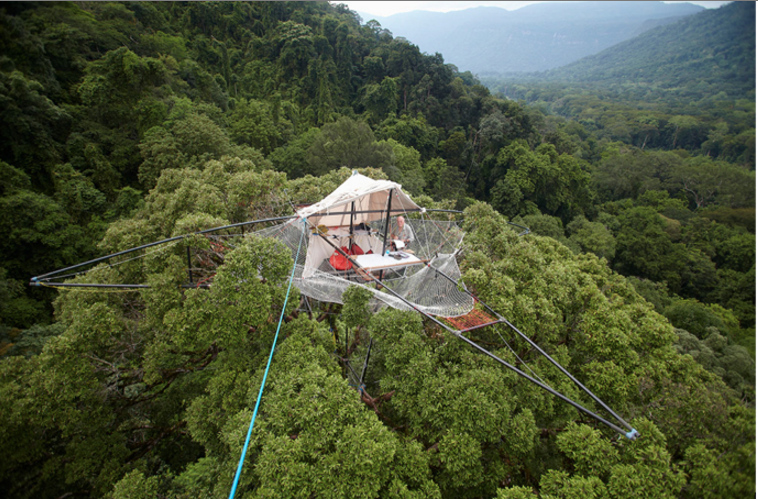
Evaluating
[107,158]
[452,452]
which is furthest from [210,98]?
[452,452]

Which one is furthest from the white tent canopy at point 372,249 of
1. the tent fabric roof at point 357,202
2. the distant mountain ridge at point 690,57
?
the distant mountain ridge at point 690,57

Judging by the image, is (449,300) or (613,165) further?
(613,165)

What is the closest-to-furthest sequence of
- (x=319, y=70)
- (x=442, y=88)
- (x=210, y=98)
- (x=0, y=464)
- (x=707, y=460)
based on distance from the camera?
1. (x=707, y=460)
2. (x=0, y=464)
3. (x=210, y=98)
4. (x=319, y=70)
5. (x=442, y=88)

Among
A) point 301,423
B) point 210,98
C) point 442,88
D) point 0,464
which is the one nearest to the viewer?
point 301,423

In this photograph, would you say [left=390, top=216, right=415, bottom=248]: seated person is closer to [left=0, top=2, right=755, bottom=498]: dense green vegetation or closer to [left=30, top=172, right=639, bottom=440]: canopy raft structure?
[left=30, top=172, right=639, bottom=440]: canopy raft structure

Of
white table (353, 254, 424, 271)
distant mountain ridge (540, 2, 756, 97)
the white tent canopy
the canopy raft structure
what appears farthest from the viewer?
distant mountain ridge (540, 2, 756, 97)

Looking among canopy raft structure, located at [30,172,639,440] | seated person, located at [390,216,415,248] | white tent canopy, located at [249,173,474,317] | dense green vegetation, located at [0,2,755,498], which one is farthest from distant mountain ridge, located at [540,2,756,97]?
canopy raft structure, located at [30,172,639,440]

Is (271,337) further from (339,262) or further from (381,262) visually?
(381,262)

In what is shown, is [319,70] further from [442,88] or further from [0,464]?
[0,464]
